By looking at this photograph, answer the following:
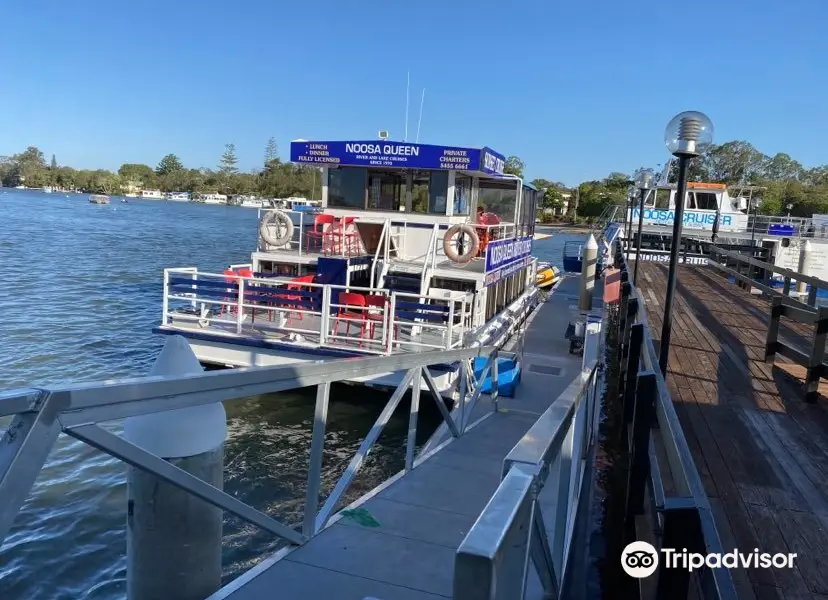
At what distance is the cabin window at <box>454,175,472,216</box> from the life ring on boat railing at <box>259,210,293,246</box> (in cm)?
366

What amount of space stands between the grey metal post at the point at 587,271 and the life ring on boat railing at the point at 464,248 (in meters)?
5.53

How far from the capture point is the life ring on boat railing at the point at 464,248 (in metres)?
12.8

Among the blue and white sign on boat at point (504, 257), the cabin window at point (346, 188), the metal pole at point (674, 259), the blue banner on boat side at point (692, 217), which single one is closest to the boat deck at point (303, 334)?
the blue and white sign on boat at point (504, 257)

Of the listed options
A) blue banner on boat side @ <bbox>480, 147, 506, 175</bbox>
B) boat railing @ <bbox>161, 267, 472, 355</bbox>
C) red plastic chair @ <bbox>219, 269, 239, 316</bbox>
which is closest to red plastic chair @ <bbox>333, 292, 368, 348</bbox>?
boat railing @ <bbox>161, 267, 472, 355</bbox>

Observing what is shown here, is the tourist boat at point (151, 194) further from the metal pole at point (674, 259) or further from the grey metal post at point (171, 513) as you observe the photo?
the grey metal post at point (171, 513)

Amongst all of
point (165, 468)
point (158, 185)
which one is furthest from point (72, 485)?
point (158, 185)

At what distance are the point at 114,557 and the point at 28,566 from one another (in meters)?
0.76

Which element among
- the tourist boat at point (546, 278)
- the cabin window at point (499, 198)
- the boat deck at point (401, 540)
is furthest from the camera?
the tourist boat at point (546, 278)

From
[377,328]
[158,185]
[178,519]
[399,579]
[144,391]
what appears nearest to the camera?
[144,391]

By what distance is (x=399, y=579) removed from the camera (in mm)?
3598

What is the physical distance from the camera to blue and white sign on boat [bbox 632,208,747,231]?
1255 inches

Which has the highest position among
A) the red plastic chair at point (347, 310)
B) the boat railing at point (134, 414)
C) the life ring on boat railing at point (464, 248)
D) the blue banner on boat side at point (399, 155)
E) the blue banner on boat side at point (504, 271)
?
Answer: the blue banner on boat side at point (399, 155)

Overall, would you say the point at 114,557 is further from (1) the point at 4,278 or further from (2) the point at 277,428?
(1) the point at 4,278

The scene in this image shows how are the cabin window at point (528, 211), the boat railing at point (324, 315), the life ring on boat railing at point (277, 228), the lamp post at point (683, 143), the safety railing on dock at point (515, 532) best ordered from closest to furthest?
the safety railing on dock at point (515, 532) < the lamp post at point (683, 143) < the boat railing at point (324, 315) < the life ring on boat railing at point (277, 228) < the cabin window at point (528, 211)
